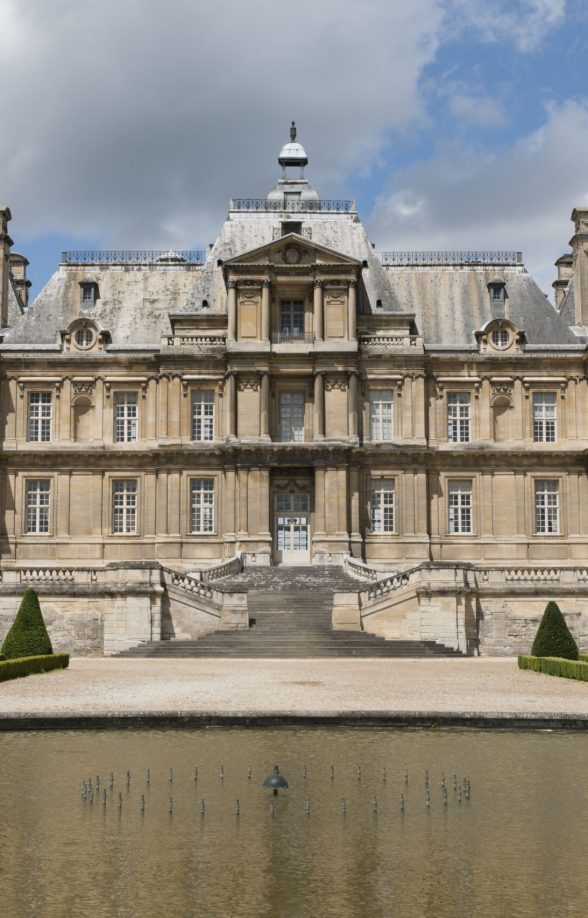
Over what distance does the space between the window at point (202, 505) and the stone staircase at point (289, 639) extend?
25.7 ft

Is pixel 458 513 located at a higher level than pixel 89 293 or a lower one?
lower

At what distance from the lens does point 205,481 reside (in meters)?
45.7

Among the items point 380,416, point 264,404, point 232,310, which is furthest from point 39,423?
point 380,416

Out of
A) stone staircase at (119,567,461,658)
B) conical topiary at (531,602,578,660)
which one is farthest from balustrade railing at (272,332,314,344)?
conical topiary at (531,602,578,660)

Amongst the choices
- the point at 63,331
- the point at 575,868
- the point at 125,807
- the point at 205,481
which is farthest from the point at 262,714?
the point at 63,331

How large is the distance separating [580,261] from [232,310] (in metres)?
14.4

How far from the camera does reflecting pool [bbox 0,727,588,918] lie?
408 inches

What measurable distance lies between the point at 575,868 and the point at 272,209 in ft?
135

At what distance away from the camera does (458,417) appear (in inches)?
1841

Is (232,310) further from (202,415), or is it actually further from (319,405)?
(319,405)

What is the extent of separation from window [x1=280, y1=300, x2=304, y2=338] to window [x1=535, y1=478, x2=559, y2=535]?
1074 centimetres

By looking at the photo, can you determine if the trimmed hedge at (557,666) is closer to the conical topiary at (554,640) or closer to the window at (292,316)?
the conical topiary at (554,640)

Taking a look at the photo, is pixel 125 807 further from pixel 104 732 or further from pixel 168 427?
pixel 168 427

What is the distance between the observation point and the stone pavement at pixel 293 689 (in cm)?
1891
